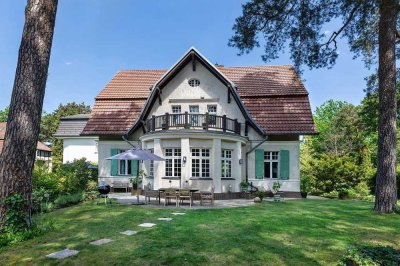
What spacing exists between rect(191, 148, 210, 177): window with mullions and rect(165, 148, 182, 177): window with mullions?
79 cm

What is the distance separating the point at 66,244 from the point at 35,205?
546cm

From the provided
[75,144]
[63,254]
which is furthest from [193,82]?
[75,144]

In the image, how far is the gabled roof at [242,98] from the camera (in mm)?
19078

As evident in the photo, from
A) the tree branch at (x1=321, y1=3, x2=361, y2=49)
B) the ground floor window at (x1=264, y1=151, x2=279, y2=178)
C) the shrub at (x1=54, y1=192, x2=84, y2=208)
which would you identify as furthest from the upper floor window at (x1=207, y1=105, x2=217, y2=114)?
the shrub at (x1=54, y1=192, x2=84, y2=208)

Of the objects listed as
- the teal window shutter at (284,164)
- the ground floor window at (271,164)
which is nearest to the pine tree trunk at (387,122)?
the teal window shutter at (284,164)

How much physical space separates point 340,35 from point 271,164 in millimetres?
9027

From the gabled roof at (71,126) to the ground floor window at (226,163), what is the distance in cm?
2091

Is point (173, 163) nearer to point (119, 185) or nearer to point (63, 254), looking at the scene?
point (119, 185)

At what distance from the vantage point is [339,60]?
13.7 meters

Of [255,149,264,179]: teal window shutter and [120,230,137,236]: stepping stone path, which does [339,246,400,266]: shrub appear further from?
[255,149,264,179]: teal window shutter

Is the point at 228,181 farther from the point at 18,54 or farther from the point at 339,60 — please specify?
the point at 18,54

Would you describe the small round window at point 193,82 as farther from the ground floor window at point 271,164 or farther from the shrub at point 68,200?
the shrub at point 68,200

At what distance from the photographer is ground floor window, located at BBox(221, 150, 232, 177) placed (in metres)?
17.8

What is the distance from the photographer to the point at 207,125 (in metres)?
17.0
